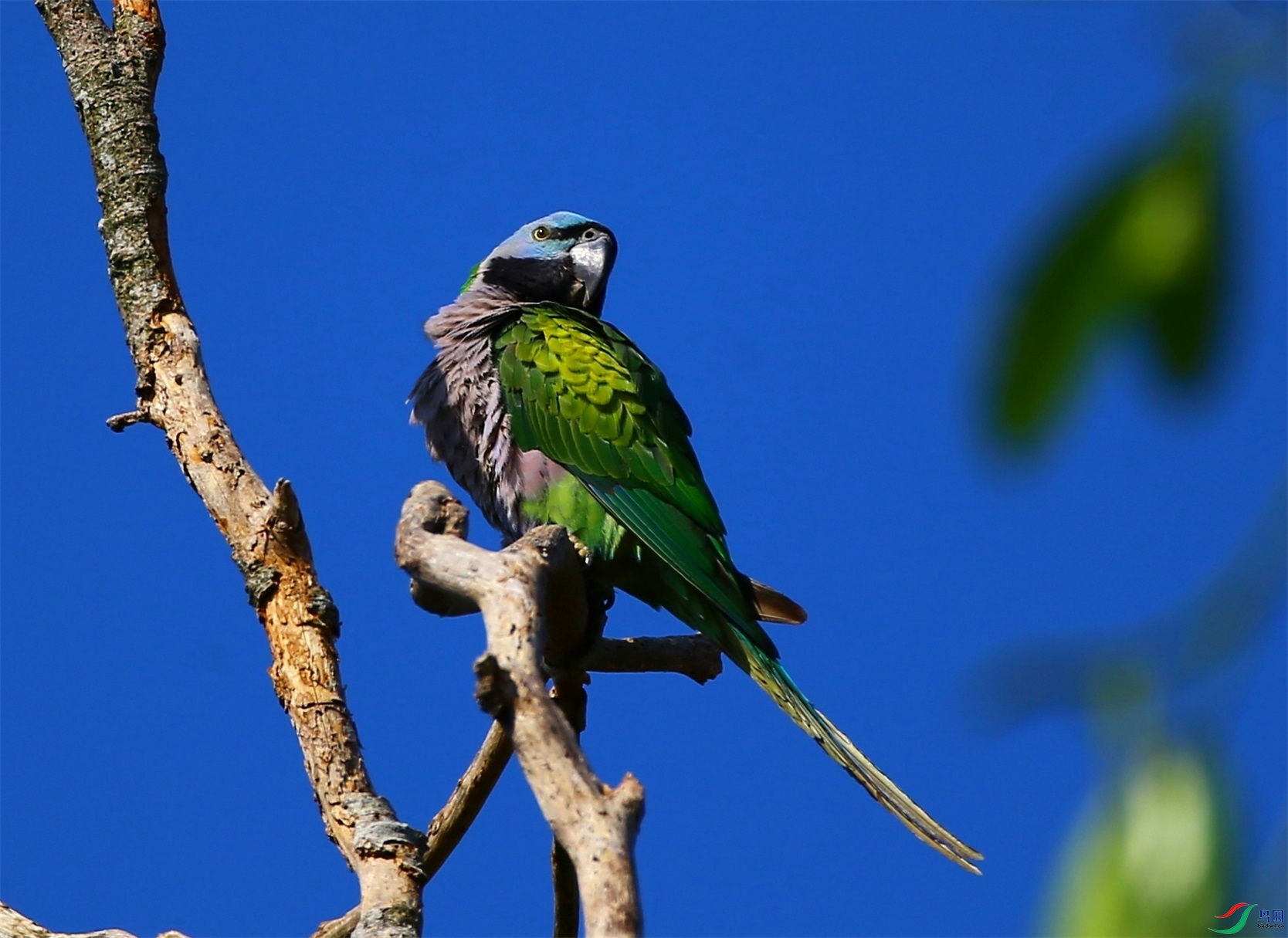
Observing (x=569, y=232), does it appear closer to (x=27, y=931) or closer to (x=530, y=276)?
(x=530, y=276)

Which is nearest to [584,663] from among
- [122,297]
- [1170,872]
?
[122,297]

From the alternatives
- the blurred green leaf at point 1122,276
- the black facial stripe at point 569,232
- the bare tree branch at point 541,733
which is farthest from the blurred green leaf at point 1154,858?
the black facial stripe at point 569,232

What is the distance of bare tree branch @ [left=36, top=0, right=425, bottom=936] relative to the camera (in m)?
3.20

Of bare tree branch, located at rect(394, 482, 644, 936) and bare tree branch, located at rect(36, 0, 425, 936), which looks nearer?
bare tree branch, located at rect(394, 482, 644, 936)

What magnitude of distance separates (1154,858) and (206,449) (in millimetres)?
3530

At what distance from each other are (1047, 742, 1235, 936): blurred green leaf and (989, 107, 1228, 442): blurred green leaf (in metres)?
0.22

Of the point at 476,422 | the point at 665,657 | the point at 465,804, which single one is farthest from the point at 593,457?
the point at 465,804

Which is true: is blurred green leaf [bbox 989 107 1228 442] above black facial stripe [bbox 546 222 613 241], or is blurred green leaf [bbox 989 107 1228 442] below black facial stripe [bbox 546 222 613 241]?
below

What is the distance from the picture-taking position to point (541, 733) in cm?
217

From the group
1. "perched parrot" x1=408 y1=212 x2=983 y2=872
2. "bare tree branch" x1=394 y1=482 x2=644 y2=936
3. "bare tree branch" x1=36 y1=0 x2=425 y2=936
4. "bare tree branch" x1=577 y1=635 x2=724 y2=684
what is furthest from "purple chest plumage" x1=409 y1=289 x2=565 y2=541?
"bare tree branch" x1=394 y1=482 x2=644 y2=936

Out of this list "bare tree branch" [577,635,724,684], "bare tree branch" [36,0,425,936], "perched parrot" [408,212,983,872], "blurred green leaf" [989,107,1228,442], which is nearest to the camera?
"blurred green leaf" [989,107,1228,442]

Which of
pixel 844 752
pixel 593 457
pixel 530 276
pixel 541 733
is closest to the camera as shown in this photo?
pixel 541 733

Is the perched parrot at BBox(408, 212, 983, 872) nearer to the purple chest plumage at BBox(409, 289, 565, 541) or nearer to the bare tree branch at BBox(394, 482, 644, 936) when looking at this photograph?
the purple chest plumage at BBox(409, 289, 565, 541)

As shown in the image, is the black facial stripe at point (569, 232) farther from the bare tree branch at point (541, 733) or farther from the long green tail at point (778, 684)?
the bare tree branch at point (541, 733)
